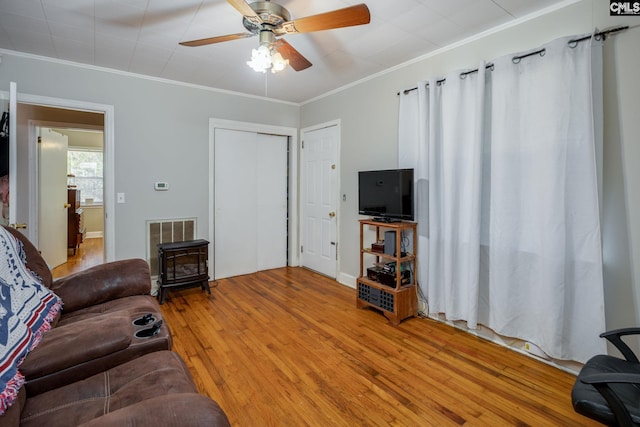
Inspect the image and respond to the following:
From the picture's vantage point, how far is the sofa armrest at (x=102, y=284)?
1.99 metres

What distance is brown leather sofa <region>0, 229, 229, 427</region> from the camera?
0.92 m

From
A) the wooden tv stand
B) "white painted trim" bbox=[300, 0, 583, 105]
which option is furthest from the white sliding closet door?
the wooden tv stand

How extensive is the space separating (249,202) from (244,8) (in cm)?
301

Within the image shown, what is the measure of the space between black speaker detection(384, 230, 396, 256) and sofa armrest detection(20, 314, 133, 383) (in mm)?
2206

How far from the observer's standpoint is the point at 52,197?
14.6 ft

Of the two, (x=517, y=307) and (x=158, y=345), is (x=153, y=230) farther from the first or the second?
(x=517, y=307)

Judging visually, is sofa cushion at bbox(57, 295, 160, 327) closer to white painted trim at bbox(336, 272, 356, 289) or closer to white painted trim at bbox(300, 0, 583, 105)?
white painted trim at bbox(336, 272, 356, 289)

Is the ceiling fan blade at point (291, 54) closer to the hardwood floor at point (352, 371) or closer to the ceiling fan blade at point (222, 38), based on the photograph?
the ceiling fan blade at point (222, 38)

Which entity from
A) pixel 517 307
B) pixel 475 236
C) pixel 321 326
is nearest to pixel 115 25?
pixel 321 326

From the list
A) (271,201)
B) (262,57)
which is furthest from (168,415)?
(271,201)

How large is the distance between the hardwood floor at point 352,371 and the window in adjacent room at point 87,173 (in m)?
6.35

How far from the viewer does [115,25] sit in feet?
8.06

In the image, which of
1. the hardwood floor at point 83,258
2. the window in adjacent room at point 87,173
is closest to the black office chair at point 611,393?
the hardwood floor at point 83,258

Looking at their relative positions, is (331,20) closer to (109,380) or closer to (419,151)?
(419,151)
